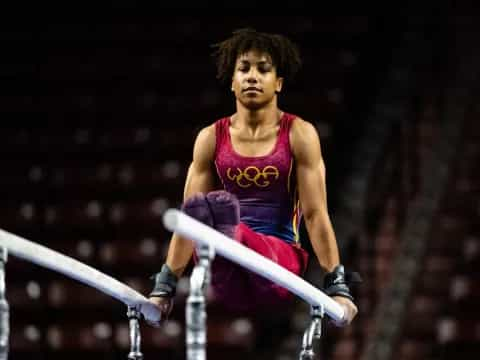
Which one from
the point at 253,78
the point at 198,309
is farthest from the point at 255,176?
the point at 198,309

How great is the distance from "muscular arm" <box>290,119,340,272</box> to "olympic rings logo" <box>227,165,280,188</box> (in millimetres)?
88

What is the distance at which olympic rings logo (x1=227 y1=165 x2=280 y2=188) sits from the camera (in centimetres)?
331

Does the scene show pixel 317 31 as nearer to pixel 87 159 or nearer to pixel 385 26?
pixel 385 26

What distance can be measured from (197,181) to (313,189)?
1.20ft

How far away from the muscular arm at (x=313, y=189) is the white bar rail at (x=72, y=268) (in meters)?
0.55

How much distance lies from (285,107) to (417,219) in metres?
1.10

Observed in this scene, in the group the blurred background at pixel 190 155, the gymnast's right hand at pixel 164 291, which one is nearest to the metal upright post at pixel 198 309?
the gymnast's right hand at pixel 164 291

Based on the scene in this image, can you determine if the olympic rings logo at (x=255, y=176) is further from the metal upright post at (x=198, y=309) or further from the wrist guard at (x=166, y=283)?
the metal upright post at (x=198, y=309)

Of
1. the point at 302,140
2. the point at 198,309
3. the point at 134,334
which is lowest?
the point at 198,309

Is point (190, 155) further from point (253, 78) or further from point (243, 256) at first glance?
point (243, 256)

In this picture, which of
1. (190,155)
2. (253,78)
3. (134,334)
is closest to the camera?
(134,334)

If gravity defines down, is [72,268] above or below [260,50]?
below

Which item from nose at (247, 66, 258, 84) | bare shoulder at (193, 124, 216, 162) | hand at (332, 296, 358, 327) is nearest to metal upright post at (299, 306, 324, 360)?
hand at (332, 296, 358, 327)

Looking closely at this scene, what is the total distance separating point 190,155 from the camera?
727cm
